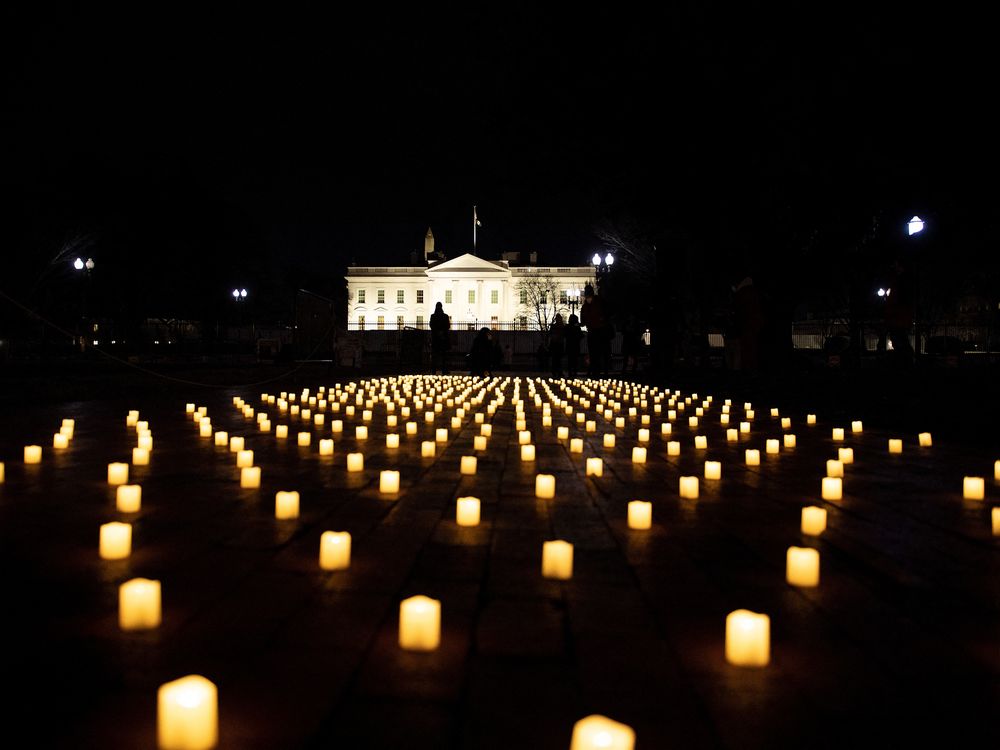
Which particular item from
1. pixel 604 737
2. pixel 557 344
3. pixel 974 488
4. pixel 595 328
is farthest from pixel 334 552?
pixel 557 344

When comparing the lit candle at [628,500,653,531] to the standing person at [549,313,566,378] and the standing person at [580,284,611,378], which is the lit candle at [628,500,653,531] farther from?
the standing person at [549,313,566,378]

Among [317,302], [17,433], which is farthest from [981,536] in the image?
[317,302]

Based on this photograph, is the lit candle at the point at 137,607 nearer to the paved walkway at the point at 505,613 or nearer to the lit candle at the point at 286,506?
the paved walkway at the point at 505,613

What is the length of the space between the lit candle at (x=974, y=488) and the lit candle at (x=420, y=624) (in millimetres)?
3452

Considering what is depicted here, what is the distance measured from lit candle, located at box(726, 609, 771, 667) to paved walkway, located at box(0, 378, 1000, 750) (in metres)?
0.04

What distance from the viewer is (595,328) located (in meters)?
18.3

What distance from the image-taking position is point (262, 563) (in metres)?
2.72

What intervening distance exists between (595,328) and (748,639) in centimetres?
1662

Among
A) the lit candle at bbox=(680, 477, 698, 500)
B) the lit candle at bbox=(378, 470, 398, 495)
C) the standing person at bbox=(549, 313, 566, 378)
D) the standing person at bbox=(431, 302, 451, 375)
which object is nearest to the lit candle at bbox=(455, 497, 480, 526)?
the lit candle at bbox=(378, 470, 398, 495)

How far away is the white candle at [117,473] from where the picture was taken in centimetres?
417

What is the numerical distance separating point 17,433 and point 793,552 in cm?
654

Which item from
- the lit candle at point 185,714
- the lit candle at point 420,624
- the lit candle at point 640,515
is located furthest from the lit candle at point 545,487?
the lit candle at point 185,714

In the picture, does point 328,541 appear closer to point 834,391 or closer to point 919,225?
point 834,391

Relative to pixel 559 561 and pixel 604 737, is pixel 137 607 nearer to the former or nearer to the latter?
pixel 559 561
